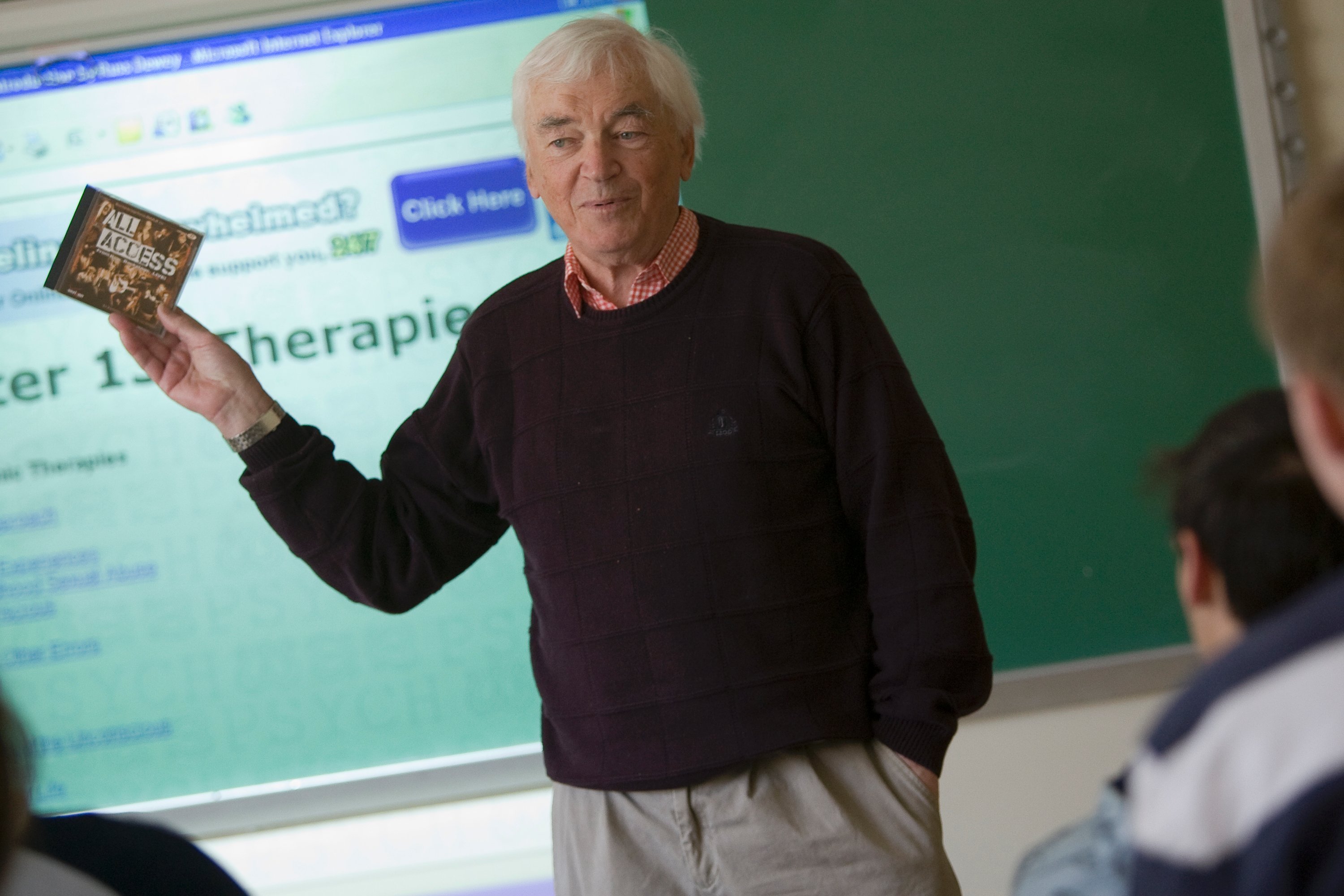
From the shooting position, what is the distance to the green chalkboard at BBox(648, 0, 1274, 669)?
2650 millimetres

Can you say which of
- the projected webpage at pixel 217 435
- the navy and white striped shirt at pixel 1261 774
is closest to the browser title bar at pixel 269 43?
the projected webpage at pixel 217 435

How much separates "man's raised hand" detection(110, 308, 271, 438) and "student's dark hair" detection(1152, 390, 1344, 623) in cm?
128

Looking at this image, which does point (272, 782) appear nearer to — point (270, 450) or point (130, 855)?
point (270, 450)

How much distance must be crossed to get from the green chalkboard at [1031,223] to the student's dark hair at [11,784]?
2.19 meters

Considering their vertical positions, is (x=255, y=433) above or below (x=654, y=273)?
below

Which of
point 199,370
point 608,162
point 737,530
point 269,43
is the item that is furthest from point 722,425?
point 269,43

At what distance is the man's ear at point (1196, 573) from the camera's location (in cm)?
96

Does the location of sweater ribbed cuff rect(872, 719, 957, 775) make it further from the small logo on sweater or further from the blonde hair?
the blonde hair

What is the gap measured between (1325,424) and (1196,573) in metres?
0.38

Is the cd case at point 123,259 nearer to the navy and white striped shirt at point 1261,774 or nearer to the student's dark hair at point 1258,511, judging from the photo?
the student's dark hair at point 1258,511

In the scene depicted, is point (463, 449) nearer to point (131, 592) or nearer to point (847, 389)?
point (847, 389)

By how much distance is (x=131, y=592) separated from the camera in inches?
110

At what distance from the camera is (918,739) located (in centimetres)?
152

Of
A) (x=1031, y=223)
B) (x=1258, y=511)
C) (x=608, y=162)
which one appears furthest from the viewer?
(x=1031, y=223)
